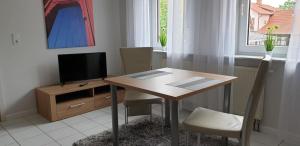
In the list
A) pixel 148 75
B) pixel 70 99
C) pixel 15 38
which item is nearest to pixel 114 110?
pixel 148 75

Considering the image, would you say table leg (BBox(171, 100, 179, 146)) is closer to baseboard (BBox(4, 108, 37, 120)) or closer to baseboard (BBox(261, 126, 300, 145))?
baseboard (BBox(261, 126, 300, 145))

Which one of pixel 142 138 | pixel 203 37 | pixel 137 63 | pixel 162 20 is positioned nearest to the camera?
pixel 142 138

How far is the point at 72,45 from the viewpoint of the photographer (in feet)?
12.2

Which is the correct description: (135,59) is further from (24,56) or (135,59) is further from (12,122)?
(12,122)

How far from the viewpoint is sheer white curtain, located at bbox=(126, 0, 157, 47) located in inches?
149

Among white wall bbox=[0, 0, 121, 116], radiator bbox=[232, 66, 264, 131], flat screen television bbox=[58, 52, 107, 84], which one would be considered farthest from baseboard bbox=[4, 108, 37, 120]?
radiator bbox=[232, 66, 264, 131]

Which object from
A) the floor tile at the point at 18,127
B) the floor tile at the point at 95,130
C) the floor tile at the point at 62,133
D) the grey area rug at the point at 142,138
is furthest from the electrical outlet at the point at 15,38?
the grey area rug at the point at 142,138

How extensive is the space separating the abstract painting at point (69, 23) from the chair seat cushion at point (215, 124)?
8.05ft

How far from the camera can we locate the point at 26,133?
2.81 metres

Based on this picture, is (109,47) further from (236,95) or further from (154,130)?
(236,95)

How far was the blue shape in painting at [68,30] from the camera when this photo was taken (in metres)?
3.51

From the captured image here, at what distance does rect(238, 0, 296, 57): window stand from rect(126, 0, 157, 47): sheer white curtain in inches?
58.4

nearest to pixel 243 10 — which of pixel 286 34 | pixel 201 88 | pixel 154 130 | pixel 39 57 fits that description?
pixel 286 34

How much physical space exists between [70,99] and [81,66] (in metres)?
0.52
